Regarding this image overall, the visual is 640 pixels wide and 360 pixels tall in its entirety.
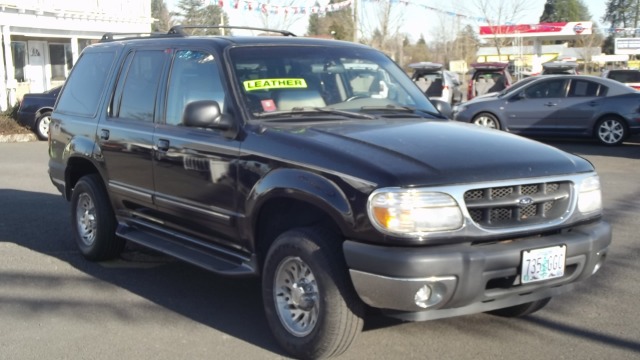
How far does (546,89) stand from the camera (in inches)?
653

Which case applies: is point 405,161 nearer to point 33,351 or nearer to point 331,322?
point 331,322

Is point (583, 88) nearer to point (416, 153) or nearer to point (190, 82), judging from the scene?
point (190, 82)

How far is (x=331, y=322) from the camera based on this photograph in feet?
13.5

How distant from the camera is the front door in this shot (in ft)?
82.8

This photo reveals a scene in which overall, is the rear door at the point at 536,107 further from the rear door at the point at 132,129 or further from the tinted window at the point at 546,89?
the rear door at the point at 132,129

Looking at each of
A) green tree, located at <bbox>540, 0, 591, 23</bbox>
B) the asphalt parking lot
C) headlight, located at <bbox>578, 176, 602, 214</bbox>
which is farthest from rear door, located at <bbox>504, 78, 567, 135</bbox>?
green tree, located at <bbox>540, 0, 591, 23</bbox>

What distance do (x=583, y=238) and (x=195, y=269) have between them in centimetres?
345

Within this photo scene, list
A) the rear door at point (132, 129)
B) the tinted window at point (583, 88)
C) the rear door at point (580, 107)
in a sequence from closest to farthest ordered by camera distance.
→ the rear door at point (132, 129), the rear door at point (580, 107), the tinted window at point (583, 88)

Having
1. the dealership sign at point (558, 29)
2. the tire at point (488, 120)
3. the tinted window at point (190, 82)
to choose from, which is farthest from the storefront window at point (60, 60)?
the dealership sign at point (558, 29)

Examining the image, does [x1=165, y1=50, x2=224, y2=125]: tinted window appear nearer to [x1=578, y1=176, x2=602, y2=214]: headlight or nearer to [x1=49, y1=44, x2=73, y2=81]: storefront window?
[x1=578, y1=176, x2=602, y2=214]: headlight

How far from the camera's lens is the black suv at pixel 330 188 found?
12.8ft

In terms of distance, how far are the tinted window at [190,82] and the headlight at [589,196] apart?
2.38 m

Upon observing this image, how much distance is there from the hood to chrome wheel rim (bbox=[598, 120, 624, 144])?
39.0 ft

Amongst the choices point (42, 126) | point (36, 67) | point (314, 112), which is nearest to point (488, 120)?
point (42, 126)
